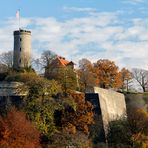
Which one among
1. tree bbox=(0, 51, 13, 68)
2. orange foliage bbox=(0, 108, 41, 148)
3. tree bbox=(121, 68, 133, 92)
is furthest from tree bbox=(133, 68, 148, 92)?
orange foliage bbox=(0, 108, 41, 148)

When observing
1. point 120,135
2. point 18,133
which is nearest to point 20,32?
point 120,135

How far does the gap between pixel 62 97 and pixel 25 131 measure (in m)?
5.51

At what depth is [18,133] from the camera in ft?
128

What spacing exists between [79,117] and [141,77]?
35.4 metres

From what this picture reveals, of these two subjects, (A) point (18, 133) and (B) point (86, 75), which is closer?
(A) point (18, 133)

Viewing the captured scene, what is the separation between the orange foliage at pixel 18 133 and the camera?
38188 millimetres

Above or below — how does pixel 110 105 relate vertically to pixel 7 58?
below

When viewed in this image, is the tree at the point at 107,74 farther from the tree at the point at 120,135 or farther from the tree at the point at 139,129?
the tree at the point at 120,135

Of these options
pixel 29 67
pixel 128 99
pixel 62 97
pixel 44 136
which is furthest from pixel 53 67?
pixel 44 136

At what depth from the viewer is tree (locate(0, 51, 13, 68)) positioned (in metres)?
63.1

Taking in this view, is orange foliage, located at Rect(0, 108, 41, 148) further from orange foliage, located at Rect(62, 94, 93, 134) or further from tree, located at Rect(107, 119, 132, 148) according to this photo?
tree, located at Rect(107, 119, 132, 148)

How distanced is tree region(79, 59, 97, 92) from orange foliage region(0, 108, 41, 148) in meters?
13.9

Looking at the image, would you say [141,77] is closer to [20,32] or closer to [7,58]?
[7,58]

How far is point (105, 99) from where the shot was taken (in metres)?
48.4
